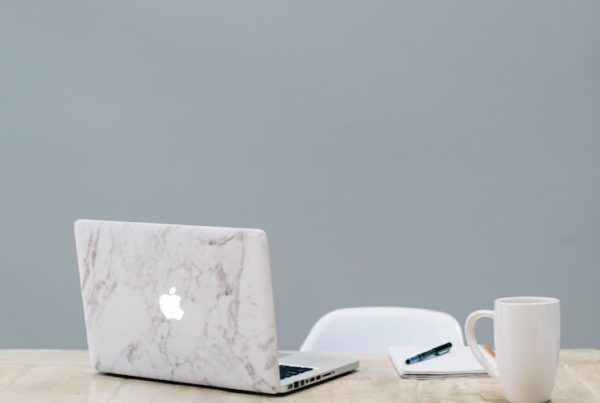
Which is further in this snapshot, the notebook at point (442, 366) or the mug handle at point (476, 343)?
the notebook at point (442, 366)

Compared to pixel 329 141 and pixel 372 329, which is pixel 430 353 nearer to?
pixel 372 329

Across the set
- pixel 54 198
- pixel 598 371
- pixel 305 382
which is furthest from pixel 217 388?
pixel 54 198

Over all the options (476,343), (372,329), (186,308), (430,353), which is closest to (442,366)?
(430,353)

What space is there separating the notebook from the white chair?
565mm

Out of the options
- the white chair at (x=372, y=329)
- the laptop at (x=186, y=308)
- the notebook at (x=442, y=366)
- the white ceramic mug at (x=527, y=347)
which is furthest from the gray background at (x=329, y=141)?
the white ceramic mug at (x=527, y=347)

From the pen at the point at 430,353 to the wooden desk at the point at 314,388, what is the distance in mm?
42

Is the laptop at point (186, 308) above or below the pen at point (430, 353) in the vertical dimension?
A: above

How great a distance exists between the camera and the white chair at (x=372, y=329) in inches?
92.8

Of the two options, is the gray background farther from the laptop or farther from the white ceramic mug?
the white ceramic mug

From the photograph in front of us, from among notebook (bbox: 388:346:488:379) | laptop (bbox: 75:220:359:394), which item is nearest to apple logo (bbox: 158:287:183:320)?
laptop (bbox: 75:220:359:394)

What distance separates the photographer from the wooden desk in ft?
4.84

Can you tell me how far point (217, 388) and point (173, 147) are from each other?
2080mm

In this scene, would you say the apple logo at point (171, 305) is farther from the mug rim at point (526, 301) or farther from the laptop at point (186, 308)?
the mug rim at point (526, 301)

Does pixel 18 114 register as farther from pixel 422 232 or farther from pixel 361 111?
pixel 422 232
